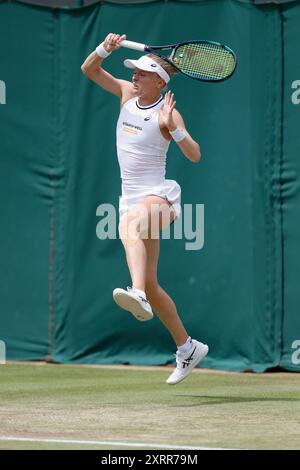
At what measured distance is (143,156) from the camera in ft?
24.7

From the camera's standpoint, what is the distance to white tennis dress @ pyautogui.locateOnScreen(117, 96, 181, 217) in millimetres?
7480

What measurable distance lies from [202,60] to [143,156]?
2.35ft

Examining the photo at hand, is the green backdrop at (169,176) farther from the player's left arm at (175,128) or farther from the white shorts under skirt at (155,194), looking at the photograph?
the player's left arm at (175,128)

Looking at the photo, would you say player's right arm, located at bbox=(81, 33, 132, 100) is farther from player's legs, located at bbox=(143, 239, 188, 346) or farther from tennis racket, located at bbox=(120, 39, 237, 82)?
player's legs, located at bbox=(143, 239, 188, 346)

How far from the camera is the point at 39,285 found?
10.2 m

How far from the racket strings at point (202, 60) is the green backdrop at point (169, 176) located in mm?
1823

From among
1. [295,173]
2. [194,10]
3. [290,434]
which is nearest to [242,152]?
[295,173]

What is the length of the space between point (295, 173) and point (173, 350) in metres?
1.73
